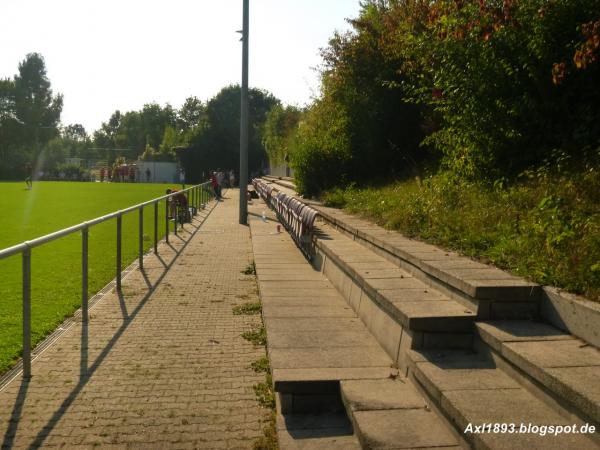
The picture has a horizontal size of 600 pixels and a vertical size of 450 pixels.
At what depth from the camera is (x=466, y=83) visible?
7379mm

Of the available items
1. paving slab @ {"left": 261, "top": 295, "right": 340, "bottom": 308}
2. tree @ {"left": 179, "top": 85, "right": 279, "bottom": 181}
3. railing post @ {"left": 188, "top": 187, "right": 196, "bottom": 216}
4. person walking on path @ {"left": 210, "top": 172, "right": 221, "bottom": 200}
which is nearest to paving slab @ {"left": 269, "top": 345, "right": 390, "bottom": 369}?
paving slab @ {"left": 261, "top": 295, "right": 340, "bottom": 308}

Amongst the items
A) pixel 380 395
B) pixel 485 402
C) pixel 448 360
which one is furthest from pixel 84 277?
pixel 485 402

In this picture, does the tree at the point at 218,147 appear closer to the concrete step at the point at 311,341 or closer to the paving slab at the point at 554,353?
the concrete step at the point at 311,341

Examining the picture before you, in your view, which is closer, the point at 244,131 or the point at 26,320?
the point at 26,320

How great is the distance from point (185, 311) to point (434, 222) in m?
2.90

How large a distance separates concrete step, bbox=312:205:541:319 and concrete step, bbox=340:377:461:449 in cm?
73

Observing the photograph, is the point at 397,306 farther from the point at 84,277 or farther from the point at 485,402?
the point at 84,277

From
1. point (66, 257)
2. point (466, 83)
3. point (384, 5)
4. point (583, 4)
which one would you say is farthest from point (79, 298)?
point (384, 5)

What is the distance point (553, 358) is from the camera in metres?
3.20

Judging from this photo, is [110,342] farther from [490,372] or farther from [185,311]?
[490,372]

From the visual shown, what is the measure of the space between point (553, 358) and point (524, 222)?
7.63ft

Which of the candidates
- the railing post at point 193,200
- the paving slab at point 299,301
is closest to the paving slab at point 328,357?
the paving slab at point 299,301

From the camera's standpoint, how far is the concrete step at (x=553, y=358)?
109 inches

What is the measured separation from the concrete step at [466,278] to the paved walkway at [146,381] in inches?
59.3
